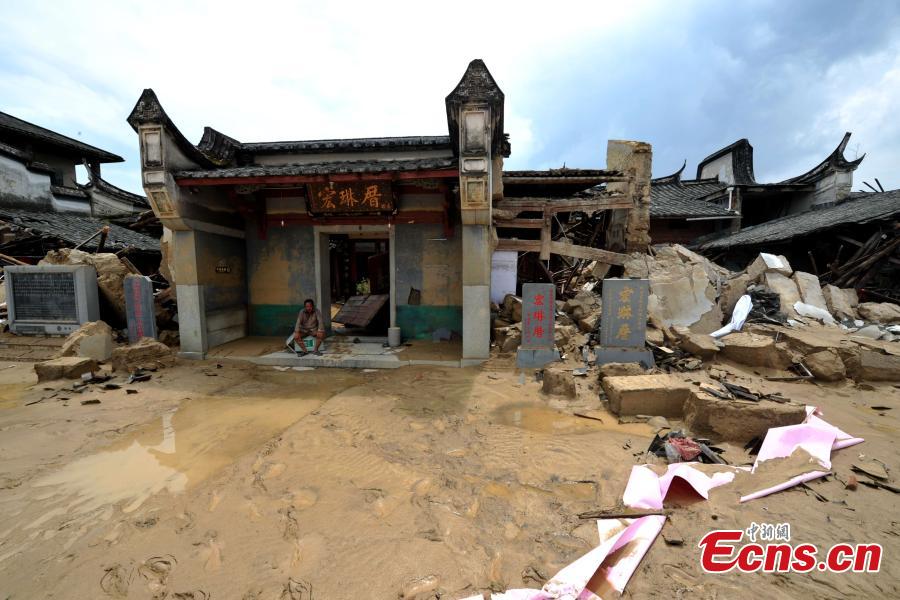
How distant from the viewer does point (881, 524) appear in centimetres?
273

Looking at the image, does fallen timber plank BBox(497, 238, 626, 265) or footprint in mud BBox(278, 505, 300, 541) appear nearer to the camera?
footprint in mud BBox(278, 505, 300, 541)

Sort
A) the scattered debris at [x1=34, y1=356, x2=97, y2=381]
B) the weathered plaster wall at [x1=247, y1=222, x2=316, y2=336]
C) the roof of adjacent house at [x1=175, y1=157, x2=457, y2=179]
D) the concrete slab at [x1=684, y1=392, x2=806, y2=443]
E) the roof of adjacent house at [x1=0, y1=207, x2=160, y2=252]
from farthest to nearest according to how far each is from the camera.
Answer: the roof of adjacent house at [x1=0, y1=207, x2=160, y2=252] < the weathered plaster wall at [x1=247, y1=222, x2=316, y2=336] < the roof of adjacent house at [x1=175, y1=157, x2=457, y2=179] < the scattered debris at [x1=34, y1=356, x2=97, y2=381] < the concrete slab at [x1=684, y1=392, x2=806, y2=443]

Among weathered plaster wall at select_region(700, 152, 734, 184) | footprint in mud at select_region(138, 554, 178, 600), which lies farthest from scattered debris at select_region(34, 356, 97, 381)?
weathered plaster wall at select_region(700, 152, 734, 184)

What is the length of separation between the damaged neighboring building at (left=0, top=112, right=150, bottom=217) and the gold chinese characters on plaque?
47.9ft

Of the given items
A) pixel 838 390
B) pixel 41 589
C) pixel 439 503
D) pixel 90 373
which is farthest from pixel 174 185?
pixel 838 390

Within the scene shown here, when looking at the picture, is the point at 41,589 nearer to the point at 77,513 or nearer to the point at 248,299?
the point at 77,513

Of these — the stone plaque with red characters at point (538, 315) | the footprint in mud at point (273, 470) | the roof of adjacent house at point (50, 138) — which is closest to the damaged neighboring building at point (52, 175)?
the roof of adjacent house at point (50, 138)

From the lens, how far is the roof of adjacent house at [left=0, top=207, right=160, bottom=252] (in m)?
12.0

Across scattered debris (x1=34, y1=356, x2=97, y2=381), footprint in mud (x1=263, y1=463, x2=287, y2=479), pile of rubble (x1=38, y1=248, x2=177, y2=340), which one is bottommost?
footprint in mud (x1=263, y1=463, x2=287, y2=479)

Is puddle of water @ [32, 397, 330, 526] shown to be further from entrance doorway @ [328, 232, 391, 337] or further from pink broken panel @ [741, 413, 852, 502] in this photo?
pink broken panel @ [741, 413, 852, 502]

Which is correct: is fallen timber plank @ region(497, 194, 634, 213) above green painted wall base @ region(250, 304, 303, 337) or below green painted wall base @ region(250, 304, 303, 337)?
above

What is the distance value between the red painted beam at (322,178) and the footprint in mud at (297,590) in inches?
245

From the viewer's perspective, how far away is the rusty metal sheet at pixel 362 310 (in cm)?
1048

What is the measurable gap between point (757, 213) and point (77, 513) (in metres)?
26.7
